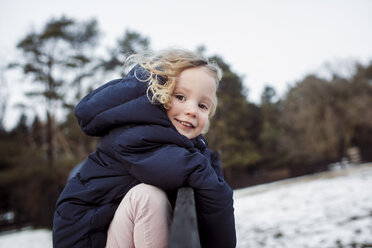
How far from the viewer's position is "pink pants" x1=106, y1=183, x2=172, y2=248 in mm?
1083

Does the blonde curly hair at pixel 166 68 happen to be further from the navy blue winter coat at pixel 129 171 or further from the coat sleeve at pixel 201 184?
the coat sleeve at pixel 201 184

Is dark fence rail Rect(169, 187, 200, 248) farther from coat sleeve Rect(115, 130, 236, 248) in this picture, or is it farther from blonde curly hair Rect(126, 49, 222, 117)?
blonde curly hair Rect(126, 49, 222, 117)

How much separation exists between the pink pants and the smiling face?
50 centimetres

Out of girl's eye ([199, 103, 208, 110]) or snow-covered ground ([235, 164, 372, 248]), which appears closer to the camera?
girl's eye ([199, 103, 208, 110])

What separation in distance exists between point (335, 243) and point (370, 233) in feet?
2.00

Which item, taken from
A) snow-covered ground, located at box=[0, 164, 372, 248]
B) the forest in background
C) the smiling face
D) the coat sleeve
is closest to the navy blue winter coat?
the coat sleeve

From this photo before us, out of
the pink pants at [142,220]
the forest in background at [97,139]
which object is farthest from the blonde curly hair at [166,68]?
the forest in background at [97,139]

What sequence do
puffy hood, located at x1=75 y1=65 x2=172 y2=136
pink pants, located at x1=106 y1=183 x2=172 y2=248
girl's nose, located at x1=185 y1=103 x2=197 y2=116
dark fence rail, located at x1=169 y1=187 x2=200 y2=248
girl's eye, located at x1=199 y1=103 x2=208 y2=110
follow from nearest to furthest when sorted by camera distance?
dark fence rail, located at x1=169 y1=187 x2=200 y2=248 < pink pants, located at x1=106 y1=183 x2=172 y2=248 < puffy hood, located at x1=75 y1=65 x2=172 y2=136 < girl's nose, located at x1=185 y1=103 x2=197 y2=116 < girl's eye, located at x1=199 y1=103 x2=208 y2=110

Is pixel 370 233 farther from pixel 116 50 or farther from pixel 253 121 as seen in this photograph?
pixel 253 121

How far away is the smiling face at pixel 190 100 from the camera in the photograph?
156 cm

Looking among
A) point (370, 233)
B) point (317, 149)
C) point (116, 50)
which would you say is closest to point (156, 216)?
point (370, 233)

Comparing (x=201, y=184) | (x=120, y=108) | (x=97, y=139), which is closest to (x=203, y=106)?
(x=120, y=108)

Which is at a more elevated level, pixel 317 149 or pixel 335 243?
pixel 335 243

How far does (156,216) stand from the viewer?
1100 mm
